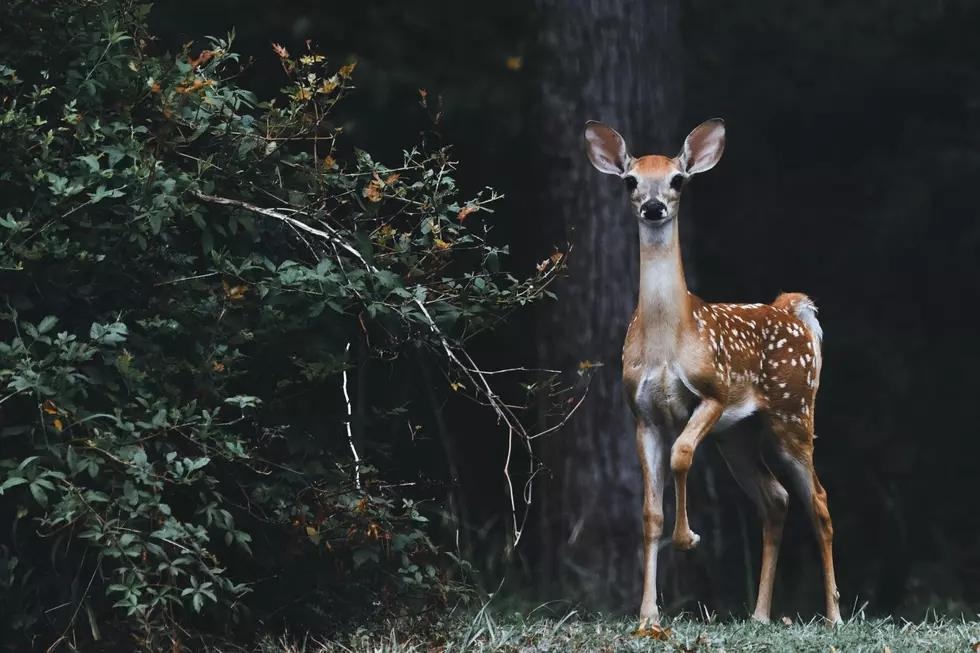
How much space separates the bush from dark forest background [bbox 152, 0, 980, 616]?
2.03 metres

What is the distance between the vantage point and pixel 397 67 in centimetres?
911

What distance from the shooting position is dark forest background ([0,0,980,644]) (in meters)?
8.52

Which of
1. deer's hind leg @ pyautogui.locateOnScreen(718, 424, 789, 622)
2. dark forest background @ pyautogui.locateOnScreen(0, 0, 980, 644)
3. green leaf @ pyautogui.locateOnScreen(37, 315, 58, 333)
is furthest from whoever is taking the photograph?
dark forest background @ pyautogui.locateOnScreen(0, 0, 980, 644)

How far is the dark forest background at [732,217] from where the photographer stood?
8.52 metres

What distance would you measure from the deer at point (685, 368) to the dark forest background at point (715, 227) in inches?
47.3

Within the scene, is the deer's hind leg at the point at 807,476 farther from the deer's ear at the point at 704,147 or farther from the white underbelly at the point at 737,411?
the deer's ear at the point at 704,147

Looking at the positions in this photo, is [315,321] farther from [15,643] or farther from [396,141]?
[396,141]

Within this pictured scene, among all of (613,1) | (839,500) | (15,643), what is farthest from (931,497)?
(15,643)

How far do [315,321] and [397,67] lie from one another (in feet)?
10.6

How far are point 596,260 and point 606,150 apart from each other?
1590 millimetres

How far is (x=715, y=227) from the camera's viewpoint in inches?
418

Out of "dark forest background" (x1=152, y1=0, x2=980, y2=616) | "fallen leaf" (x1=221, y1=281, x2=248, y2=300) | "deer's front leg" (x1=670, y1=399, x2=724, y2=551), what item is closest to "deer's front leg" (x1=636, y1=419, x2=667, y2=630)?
"deer's front leg" (x1=670, y1=399, x2=724, y2=551)

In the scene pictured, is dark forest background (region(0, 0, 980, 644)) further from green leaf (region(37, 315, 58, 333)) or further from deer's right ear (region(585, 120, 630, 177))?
green leaf (region(37, 315, 58, 333))

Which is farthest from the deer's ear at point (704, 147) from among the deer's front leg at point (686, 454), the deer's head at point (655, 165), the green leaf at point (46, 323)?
the green leaf at point (46, 323)
